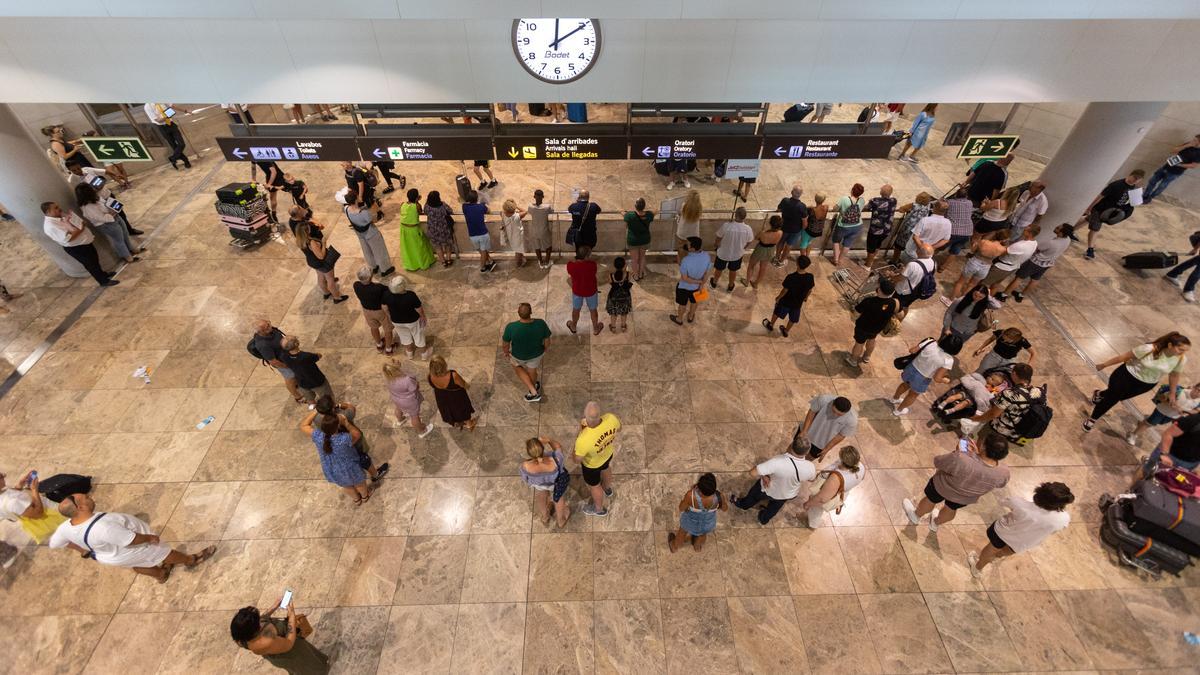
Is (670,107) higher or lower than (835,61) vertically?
lower

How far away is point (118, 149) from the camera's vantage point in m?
7.75

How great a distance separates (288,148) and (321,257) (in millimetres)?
1637

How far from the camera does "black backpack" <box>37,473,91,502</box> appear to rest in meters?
5.95

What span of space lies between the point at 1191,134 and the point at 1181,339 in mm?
8978

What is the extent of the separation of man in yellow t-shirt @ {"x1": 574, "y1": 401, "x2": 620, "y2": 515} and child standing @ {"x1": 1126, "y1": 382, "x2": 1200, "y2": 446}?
6.69m

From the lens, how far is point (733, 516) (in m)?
6.14

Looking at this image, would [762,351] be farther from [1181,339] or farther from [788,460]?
[1181,339]

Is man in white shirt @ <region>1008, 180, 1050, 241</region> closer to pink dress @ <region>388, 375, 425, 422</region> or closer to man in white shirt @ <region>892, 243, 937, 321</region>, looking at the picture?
man in white shirt @ <region>892, 243, 937, 321</region>

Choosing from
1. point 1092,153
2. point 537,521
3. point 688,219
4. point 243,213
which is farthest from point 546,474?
point 1092,153

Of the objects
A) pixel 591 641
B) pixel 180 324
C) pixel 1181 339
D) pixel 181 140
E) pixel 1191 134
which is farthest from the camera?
pixel 181 140

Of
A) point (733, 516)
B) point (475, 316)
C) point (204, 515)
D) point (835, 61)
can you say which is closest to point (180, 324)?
point (204, 515)

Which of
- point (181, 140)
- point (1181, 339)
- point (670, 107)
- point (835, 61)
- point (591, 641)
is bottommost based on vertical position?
point (591, 641)

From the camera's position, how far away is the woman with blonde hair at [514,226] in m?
9.18

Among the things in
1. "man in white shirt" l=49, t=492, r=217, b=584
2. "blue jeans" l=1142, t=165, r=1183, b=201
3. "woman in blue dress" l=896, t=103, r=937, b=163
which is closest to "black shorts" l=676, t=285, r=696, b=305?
"woman in blue dress" l=896, t=103, r=937, b=163
